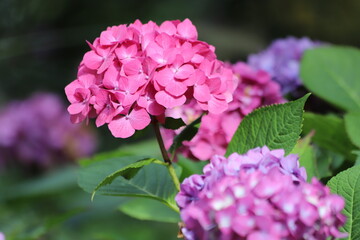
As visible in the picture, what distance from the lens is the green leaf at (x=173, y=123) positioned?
3.41 ft

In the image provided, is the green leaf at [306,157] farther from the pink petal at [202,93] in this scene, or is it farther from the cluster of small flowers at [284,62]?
the cluster of small flowers at [284,62]

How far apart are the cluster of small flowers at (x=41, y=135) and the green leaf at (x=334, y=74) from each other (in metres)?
1.73

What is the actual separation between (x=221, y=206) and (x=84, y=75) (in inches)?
14.7

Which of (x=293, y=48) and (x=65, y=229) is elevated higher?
(x=293, y=48)

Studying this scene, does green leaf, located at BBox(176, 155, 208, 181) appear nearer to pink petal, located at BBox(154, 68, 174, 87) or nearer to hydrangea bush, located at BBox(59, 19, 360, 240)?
hydrangea bush, located at BBox(59, 19, 360, 240)

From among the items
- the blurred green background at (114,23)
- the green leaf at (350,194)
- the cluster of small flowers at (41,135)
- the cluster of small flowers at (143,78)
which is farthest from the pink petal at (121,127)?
the blurred green background at (114,23)

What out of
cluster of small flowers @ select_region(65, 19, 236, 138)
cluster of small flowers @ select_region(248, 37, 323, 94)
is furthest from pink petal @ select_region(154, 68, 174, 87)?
cluster of small flowers @ select_region(248, 37, 323, 94)

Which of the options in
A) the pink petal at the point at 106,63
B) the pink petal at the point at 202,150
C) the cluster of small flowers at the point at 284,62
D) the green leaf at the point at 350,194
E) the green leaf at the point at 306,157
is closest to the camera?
the green leaf at the point at 350,194

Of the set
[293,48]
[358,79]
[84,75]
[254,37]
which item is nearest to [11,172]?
[293,48]

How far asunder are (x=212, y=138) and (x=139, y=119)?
0.36 m

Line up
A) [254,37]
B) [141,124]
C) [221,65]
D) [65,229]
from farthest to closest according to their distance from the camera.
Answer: [254,37]
[65,229]
[221,65]
[141,124]

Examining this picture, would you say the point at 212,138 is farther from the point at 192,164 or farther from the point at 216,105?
the point at 216,105

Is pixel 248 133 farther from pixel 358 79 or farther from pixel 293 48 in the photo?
pixel 293 48

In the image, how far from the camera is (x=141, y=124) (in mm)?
965
